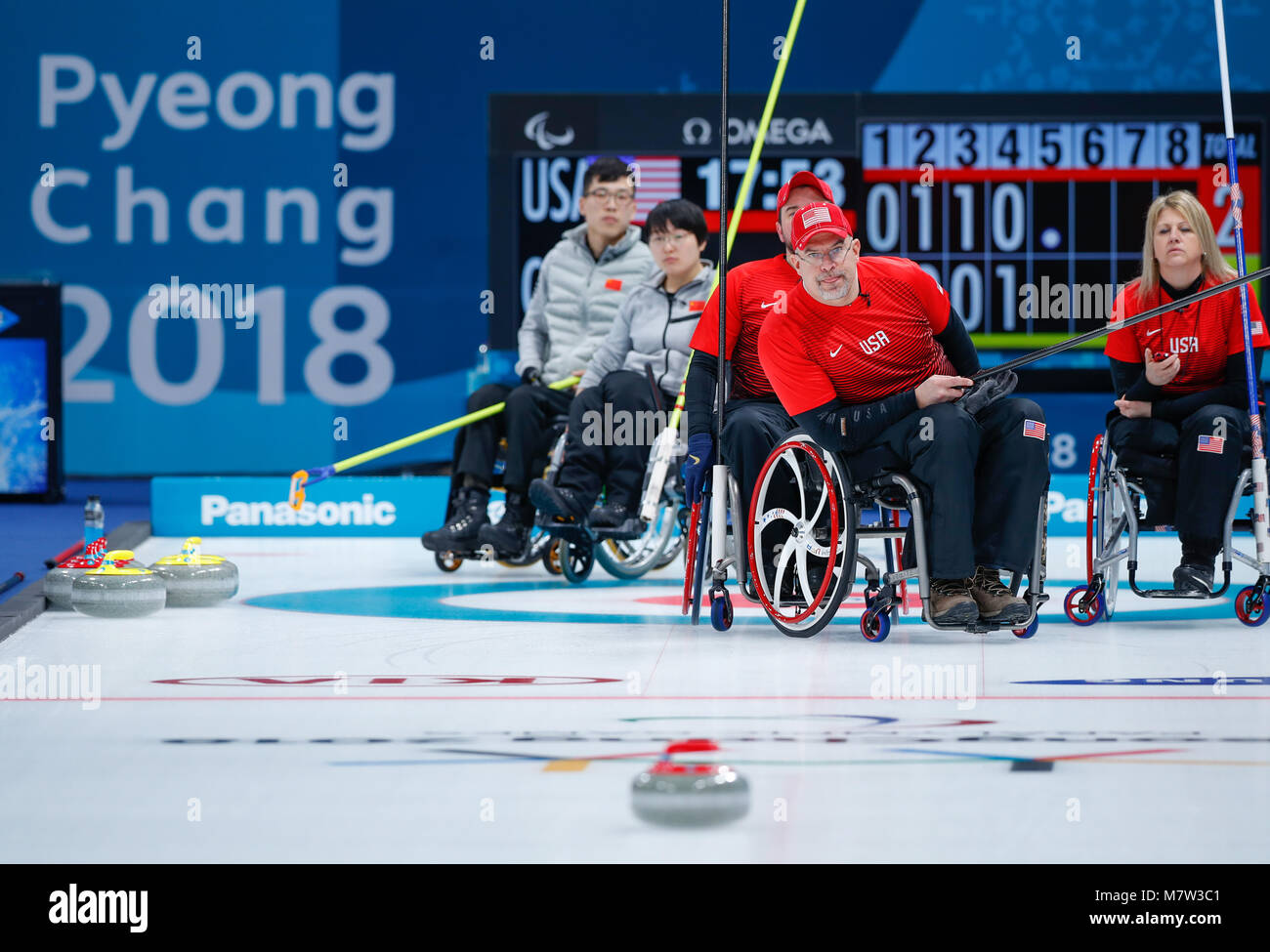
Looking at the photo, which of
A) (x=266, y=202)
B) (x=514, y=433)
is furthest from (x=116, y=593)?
(x=266, y=202)

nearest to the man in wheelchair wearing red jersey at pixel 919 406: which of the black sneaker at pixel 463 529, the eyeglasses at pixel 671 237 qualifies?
the eyeglasses at pixel 671 237

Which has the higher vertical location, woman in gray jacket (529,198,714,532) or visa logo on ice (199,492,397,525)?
woman in gray jacket (529,198,714,532)

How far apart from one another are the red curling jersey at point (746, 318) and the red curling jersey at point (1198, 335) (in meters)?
0.89

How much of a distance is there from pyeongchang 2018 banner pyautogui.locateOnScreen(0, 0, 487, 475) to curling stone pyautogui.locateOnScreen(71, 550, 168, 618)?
4.54 metres

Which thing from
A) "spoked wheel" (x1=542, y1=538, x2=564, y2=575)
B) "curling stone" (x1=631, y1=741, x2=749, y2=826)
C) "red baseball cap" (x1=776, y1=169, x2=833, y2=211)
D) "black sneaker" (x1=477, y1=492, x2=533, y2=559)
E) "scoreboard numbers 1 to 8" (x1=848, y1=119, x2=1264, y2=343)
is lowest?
"curling stone" (x1=631, y1=741, x2=749, y2=826)

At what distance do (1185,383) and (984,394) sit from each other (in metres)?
0.80

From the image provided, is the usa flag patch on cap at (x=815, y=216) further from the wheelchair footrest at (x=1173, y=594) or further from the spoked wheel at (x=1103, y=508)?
the wheelchair footrest at (x=1173, y=594)

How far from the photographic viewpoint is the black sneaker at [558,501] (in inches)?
207

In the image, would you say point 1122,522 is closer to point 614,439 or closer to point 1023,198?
point 614,439

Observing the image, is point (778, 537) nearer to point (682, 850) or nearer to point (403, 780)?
point (403, 780)

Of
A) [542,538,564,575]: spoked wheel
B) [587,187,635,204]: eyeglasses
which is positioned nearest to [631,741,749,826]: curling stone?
[542,538,564,575]: spoked wheel

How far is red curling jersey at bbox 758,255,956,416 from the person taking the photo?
12.9 feet

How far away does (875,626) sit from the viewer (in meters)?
4.05

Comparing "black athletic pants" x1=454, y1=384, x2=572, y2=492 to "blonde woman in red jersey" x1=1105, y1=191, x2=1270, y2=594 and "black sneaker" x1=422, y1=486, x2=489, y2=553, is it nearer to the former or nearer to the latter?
"black sneaker" x1=422, y1=486, x2=489, y2=553
